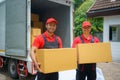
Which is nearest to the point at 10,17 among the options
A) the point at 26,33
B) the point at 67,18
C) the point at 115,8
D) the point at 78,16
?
the point at 26,33

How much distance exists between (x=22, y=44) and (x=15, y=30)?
586 mm

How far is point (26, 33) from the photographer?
6.50 meters

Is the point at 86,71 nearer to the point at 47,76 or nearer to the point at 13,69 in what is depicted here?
the point at 47,76

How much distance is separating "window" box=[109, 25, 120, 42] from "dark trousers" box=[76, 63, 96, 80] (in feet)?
27.4

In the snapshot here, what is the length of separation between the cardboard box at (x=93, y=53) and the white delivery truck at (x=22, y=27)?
182 centimetres

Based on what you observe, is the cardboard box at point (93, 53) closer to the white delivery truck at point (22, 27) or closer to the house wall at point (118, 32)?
the white delivery truck at point (22, 27)

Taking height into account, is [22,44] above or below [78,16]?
below

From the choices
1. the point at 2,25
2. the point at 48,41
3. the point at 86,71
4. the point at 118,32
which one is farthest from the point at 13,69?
the point at 118,32

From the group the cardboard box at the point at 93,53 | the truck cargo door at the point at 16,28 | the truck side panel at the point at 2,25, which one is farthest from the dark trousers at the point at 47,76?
the truck side panel at the point at 2,25

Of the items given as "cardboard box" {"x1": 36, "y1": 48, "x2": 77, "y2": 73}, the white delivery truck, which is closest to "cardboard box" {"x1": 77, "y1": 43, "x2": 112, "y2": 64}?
"cardboard box" {"x1": 36, "y1": 48, "x2": 77, "y2": 73}

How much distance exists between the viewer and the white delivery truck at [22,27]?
21.4 ft

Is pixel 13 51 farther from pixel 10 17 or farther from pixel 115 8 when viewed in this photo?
pixel 115 8

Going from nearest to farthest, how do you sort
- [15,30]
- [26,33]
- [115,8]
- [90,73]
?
[90,73] < [26,33] < [15,30] < [115,8]

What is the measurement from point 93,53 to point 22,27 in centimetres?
312
